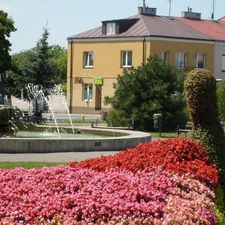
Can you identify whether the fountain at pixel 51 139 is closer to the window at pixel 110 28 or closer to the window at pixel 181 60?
the window at pixel 181 60

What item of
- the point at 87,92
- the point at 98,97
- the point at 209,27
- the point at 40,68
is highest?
the point at 209,27

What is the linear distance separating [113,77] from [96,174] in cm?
5472

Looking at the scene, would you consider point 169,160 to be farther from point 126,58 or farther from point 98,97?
point 98,97

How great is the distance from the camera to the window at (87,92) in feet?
217

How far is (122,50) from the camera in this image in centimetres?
6247

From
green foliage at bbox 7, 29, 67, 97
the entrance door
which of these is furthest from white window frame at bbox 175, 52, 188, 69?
green foliage at bbox 7, 29, 67, 97

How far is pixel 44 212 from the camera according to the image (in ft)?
22.3

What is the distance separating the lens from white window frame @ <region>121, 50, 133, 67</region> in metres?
62.2

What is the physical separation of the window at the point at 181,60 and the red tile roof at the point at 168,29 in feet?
5.48

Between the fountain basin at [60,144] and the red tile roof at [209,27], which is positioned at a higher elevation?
the red tile roof at [209,27]

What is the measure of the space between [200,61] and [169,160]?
55.1m

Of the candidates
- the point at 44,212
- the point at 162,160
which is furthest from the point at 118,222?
the point at 162,160

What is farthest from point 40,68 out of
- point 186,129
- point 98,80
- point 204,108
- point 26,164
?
point 204,108

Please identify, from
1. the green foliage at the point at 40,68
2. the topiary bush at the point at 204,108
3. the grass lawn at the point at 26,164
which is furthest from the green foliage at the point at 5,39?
the topiary bush at the point at 204,108
